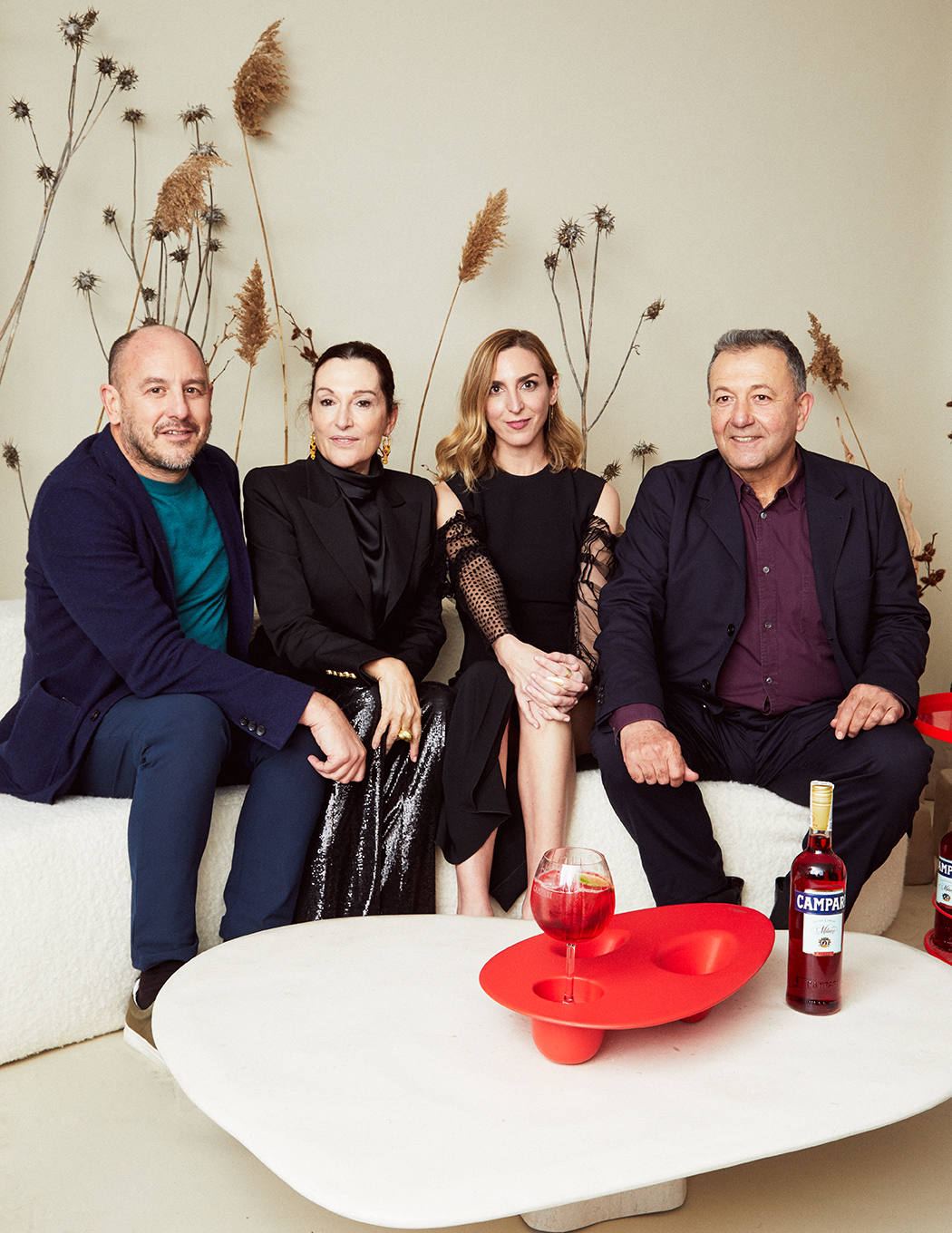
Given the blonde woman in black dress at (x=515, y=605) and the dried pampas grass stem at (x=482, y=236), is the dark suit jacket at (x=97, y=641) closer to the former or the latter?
the blonde woman in black dress at (x=515, y=605)

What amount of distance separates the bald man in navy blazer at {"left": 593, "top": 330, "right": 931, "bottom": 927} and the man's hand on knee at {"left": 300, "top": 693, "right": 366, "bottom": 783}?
51 cm

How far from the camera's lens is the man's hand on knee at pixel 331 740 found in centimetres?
220

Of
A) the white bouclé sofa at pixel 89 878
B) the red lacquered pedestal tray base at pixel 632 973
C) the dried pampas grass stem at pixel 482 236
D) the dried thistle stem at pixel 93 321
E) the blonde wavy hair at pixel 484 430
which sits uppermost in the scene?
the dried pampas grass stem at pixel 482 236

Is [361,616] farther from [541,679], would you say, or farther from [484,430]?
[484,430]

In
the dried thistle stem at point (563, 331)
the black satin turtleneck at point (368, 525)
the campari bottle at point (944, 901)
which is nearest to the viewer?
the campari bottle at point (944, 901)

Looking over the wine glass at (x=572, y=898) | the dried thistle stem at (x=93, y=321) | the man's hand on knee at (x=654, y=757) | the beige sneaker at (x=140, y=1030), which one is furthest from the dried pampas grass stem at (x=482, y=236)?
the wine glass at (x=572, y=898)

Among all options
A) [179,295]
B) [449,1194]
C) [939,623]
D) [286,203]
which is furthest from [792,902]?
[939,623]

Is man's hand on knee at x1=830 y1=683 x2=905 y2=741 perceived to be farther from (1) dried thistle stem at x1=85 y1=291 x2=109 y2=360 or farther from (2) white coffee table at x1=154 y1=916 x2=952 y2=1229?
(1) dried thistle stem at x1=85 y1=291 x2=109 y2=360

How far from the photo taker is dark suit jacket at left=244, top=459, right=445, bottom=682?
2.39 meters

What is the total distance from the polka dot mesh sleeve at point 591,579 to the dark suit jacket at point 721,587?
0.08 meters

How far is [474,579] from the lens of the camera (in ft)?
8.60

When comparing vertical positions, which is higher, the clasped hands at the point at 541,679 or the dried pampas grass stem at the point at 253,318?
the dried pampas grass stem at the point at 253,318

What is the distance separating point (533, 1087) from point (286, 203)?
9.42ft

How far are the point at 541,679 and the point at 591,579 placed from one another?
1.23 feet
